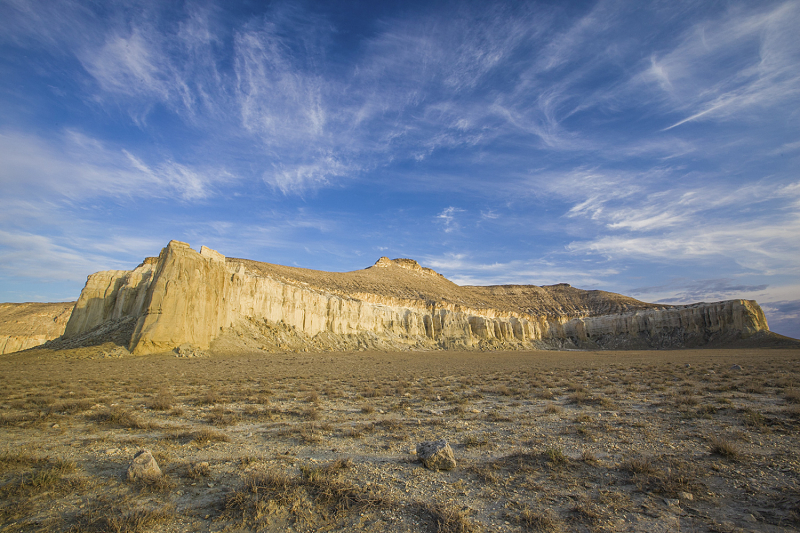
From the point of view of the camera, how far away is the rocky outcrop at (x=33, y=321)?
1998 inches

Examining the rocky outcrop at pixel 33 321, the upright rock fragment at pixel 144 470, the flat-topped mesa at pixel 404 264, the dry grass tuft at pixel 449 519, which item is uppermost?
the flat-topped mesa at pixel 404 264

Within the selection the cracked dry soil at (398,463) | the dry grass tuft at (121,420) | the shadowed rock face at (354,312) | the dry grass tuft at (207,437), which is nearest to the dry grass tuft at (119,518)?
the cracked dry soil at (398,463)

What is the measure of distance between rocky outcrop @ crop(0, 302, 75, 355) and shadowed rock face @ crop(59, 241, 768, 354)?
24.9 meters

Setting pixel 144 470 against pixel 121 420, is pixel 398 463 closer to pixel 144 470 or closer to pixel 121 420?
pixel 144 470

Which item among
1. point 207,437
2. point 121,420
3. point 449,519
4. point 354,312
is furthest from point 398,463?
point 354,312

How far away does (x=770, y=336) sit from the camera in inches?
2066

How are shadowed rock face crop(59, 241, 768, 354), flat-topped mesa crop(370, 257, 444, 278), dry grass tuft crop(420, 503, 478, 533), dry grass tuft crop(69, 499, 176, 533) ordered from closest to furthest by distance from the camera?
dry grass tuft crop(69, 499, 176, 533) → dry grass tuft crop(420, 503, 478, 533) → shadowed rock face crop(59, 241, 768, 354) → flat-topped mesa crop(370, 257, 444, 278)

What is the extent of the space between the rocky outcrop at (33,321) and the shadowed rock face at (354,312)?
24874mm

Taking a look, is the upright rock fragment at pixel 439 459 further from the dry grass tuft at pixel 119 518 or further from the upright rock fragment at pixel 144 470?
the upright rock fragment at pixel 144 470

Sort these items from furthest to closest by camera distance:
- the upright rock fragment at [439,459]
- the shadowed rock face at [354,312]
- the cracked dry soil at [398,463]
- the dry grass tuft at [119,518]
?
1. the shadowed rock face at [354,312]
2. the upright rock fragment at [439,459]
3. the cracked dry soil at [398,463]
4. the dry grass tuft at [119,518]

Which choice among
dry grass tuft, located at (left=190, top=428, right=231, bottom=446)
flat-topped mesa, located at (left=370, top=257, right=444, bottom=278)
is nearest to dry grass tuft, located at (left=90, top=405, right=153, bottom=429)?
dry grass tuft, located at (left=190, top=428, right=231, bottom=446)

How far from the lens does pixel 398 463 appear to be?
5258mm

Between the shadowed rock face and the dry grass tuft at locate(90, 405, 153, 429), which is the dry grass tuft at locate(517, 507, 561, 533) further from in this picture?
the shadowed rock face

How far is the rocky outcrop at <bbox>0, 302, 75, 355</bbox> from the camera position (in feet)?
167
